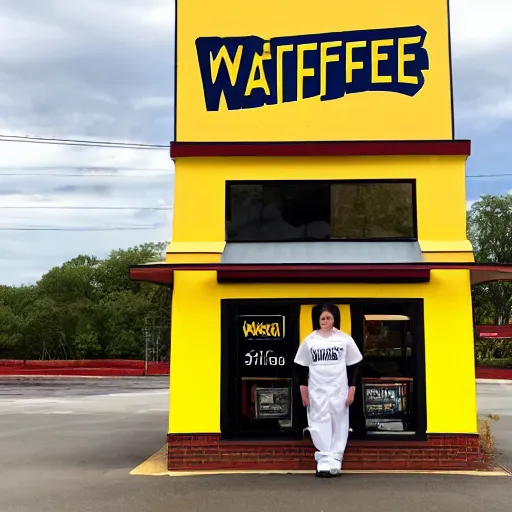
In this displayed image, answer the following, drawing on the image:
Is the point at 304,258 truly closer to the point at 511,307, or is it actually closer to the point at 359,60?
the point at 359,60

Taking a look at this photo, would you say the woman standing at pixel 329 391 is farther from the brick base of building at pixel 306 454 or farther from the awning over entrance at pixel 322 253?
the awning over entrance at pixel 322 253

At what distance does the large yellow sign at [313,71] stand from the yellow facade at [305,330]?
204 centimetres

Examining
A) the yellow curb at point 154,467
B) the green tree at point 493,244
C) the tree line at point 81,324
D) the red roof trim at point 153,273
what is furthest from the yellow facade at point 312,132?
the green tree at point 493,244

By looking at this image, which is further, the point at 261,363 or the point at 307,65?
the point at 307,65

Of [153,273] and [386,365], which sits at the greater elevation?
[153,273]

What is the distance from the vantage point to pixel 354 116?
8883mm

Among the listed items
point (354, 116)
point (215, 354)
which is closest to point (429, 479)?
point (215, 354)

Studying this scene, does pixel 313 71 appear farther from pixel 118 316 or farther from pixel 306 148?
pixel 118 316

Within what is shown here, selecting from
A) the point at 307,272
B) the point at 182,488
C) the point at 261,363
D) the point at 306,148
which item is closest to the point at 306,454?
the point at 261,363

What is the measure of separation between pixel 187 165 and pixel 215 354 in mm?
2547

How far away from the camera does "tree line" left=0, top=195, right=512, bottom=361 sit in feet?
148

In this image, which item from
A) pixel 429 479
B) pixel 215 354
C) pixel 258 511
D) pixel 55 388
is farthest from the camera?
pixel 55 388

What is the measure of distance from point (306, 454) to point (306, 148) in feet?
13.0

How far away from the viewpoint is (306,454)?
8219mm
